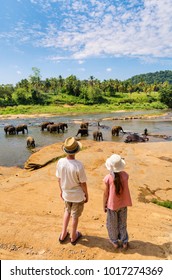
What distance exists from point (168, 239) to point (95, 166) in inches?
256

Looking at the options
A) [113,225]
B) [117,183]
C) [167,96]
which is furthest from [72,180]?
[167,96]

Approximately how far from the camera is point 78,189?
432 centimetres

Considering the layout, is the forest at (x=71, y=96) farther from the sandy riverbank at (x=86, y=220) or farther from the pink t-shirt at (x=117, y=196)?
the pink t-shirt at (x=117, y=196)

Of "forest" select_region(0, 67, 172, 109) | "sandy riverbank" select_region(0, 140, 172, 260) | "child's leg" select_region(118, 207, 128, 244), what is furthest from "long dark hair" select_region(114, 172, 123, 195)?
"forest" select_region(0, 67, 172, 109)

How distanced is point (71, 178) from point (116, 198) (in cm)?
79

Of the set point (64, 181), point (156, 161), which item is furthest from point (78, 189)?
point (156, 161)

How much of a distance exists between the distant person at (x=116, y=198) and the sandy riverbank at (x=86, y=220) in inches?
9.6

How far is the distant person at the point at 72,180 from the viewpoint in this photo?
13.8 feet

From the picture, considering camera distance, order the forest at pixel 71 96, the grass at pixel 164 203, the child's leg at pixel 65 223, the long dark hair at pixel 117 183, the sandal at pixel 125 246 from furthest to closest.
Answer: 1. the forest at pixel 71 96
2. the grass at pixel 164 203
3. the child's leg at pixel 65 223
4. the sandal at pixel 125 246
5. the long dark hair at pixel 117 183

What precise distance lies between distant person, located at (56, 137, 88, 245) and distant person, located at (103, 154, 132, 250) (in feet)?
1.29

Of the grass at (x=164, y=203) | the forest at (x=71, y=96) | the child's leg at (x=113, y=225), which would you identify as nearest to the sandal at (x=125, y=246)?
the child's leg at (x=113, y=225)

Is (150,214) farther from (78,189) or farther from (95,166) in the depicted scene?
(95,166)

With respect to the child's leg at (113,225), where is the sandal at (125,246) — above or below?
below

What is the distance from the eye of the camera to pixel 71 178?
425 centimetres
